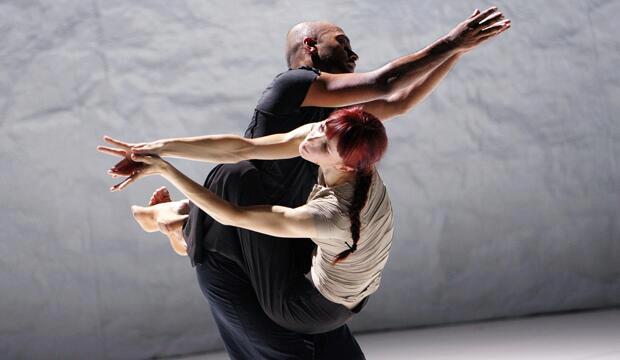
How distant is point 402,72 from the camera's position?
275 centimetres

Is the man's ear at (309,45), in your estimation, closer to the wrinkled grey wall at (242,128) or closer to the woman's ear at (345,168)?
the woman's ear at (345,168)

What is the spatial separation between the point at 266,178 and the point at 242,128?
6.54 feet

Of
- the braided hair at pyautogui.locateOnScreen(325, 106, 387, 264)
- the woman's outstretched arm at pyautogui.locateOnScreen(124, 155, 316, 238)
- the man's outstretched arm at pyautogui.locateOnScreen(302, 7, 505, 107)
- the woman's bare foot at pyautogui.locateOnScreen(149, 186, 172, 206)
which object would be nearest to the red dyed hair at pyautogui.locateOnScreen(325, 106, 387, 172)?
the braided hair at pyautogui.locateOnScreen(325, 106, 387, 264)

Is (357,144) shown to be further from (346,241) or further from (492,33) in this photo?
(492,33)

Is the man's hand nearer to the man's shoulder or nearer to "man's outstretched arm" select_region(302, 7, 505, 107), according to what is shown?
"man's outstretched arm" select_region(302, 7, 505, 107)

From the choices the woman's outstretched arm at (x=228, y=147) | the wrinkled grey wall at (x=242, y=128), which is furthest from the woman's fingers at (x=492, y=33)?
the wrinkled grey wall at (x=242, y=128)

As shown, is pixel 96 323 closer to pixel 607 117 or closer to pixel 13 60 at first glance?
pixel 13 60

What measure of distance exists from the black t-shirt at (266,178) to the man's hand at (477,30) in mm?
426

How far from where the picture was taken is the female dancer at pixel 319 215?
96.5 inches

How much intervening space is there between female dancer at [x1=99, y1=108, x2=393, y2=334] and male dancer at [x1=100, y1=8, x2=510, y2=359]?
0.24 ft

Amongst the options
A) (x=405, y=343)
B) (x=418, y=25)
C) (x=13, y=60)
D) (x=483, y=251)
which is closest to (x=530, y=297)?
(x=483, y=251)

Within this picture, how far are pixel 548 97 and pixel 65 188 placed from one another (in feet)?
8.43

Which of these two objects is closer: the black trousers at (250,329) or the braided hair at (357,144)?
the braided hair at (357,144)

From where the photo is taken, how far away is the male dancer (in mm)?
2756
